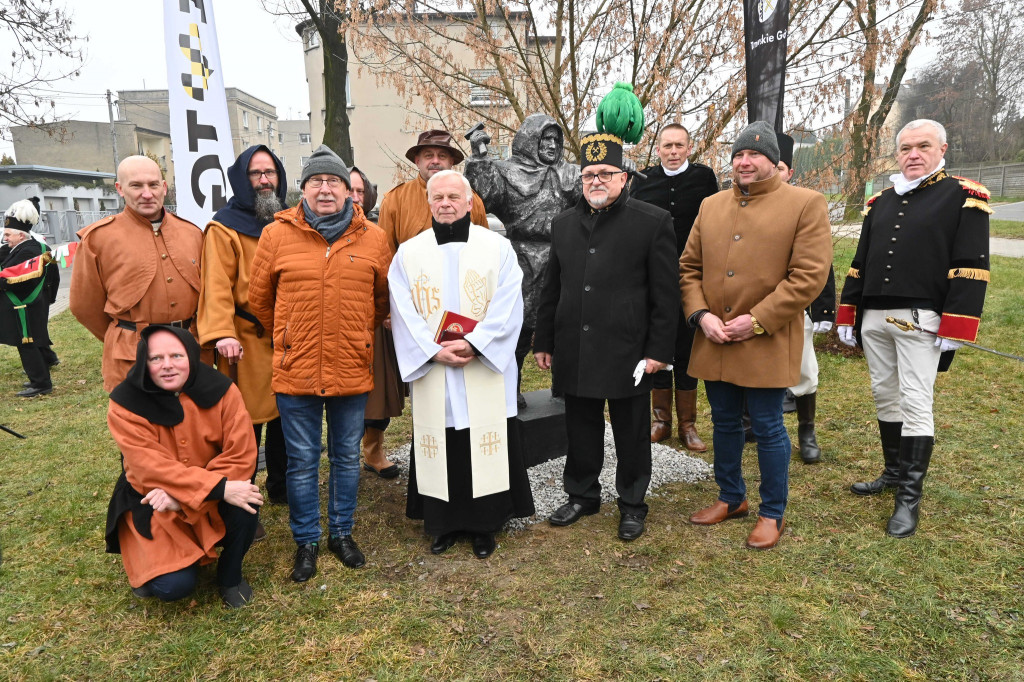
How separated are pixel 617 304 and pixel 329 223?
1488 mm

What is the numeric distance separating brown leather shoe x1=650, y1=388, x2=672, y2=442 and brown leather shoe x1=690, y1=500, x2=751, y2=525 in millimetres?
1376

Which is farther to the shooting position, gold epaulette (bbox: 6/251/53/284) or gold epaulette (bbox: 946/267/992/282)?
gold epaulette (bbox: 6/251/53/284)

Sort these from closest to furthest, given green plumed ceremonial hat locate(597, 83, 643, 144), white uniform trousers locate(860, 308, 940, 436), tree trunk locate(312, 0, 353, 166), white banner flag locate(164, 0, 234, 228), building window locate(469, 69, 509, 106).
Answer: white uniform trousers locate(860, 308, 940, 436)
green plumed ceremonial hat locate(597, 83, 643, 144)
white banner flag locate(164, 0, 234, 228)
building window locate(469, 69, 509, 106)
tree trunk locate(312, 0, 353, 166)

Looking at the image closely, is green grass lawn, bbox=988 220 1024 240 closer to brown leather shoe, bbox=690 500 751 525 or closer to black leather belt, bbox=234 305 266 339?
brown leather shoe, bbox=690 500 751 525

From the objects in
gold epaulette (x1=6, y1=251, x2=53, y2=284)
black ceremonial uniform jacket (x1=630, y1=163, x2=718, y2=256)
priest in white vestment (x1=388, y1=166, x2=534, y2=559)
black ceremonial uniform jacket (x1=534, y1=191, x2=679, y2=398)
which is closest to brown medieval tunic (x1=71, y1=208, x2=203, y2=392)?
priest in white vestment (x1=388, y1=166, x2=534, y2=559)

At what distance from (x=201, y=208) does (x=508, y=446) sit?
3531mm

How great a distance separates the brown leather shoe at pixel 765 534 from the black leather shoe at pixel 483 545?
1.33 m

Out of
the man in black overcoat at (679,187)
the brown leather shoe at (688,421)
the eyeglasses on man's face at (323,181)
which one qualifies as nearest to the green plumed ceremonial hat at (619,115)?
the man in black overcoat at (679,187)

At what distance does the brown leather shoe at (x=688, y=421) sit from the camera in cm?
505

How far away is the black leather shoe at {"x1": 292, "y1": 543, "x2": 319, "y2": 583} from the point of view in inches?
130

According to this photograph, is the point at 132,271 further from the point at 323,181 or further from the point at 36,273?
the point at 36,273

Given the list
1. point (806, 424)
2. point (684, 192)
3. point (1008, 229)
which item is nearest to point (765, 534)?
point (806, 424)

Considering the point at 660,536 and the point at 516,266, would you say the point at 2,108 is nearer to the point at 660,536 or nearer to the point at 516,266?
the point at 516,266

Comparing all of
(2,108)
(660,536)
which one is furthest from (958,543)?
(2,108)
